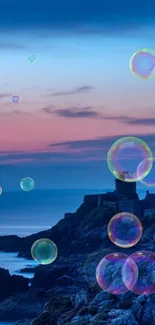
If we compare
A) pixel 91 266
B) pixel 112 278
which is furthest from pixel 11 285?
pixel 112 278

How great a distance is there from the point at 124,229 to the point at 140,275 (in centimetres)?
5345

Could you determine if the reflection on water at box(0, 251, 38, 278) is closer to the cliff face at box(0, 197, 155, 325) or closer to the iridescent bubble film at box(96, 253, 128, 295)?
the cliff face at box(0, 197, 155, 325)

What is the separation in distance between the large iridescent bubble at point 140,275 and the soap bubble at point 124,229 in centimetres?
4267

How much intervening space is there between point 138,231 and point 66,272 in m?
18.8

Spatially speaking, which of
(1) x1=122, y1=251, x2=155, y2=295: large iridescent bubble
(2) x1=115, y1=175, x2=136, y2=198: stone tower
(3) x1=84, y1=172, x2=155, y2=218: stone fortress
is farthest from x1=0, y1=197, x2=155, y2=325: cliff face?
(2) x1=115, y1=175, x2=136, y2=198: stone tower

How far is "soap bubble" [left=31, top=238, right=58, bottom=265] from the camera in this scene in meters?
116

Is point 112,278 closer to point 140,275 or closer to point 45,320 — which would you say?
point 140,275

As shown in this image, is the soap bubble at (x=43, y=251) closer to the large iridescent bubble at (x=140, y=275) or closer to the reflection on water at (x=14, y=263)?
the reflection on water at (x=14, y=263)

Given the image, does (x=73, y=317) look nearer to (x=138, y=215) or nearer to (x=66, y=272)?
(x=66, y=272)

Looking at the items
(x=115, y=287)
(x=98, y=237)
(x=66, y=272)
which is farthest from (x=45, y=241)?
(x=115, y=287)

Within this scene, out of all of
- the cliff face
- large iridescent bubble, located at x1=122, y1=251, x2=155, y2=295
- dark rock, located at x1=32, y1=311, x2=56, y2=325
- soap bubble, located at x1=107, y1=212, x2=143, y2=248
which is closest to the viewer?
the cliff face

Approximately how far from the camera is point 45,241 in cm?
13225

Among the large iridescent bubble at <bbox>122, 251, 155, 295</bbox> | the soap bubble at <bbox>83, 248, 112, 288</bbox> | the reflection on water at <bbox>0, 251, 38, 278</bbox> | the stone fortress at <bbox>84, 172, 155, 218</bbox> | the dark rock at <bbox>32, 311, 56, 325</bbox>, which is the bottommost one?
the dark rock at <bbox>32, 311, 56, 325</bbox>

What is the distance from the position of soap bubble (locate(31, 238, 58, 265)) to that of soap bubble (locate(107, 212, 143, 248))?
8.14m
